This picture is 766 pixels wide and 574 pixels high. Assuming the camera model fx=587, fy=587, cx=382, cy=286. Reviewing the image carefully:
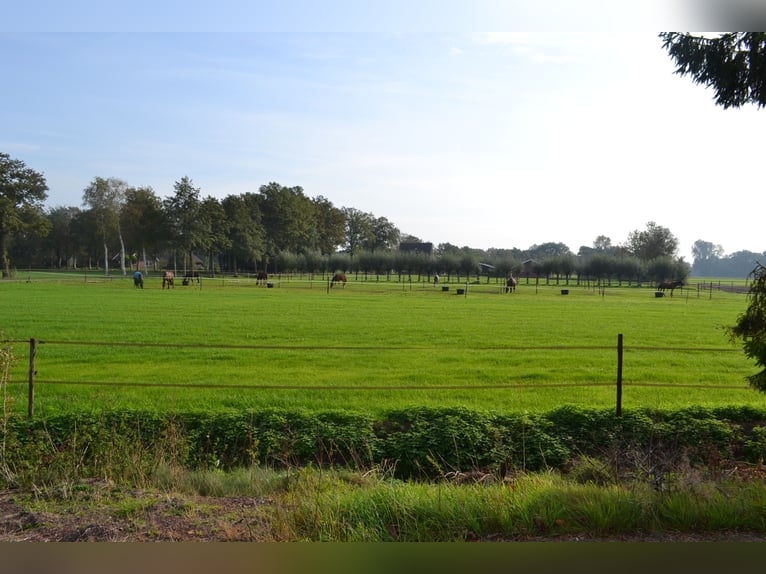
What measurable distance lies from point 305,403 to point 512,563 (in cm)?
545

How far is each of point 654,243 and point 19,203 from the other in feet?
55.9

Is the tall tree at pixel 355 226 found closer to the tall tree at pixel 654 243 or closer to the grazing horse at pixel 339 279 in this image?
the grazing horse at pixel 339 279

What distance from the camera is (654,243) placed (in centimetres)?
1852

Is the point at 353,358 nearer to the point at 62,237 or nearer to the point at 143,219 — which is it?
the point at 143,219

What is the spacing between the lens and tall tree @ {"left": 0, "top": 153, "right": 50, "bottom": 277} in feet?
27.8

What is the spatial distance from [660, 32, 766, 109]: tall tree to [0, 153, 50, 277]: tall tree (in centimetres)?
783

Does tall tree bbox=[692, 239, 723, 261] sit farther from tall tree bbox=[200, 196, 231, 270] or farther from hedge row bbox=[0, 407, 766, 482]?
tall tree bbox=[200, 196, 231, 270]

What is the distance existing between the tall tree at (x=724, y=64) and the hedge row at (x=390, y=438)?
301 centimetres

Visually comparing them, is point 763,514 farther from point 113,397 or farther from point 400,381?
point 113,397

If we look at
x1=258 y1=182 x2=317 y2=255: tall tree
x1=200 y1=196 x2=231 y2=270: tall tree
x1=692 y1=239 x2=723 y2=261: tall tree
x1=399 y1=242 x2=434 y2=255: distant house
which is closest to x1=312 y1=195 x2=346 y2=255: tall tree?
x1=258 y1=182 x2=317 y2=255: tall tree

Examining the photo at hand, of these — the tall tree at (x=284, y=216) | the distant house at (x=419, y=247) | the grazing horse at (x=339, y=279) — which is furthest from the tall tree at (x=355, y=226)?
the distant house at (x=419, y=247)

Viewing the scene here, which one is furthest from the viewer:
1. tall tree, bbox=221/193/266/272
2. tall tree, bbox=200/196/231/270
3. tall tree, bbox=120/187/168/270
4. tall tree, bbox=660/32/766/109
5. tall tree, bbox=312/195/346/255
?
tall tree, bbox=312/195/346/255

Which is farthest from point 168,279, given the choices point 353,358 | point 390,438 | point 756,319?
point 756,319

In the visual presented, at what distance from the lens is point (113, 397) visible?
783 cm
